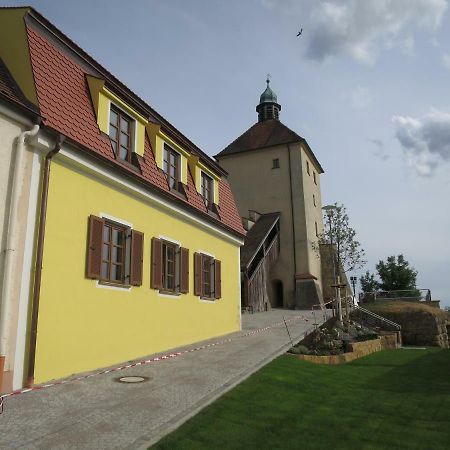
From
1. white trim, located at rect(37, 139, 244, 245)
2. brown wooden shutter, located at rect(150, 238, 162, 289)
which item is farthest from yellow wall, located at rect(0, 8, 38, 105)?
brown wooden shutter, located at rect(150, 238, 162, 289)

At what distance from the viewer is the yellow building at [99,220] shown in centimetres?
862

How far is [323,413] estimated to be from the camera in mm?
6914

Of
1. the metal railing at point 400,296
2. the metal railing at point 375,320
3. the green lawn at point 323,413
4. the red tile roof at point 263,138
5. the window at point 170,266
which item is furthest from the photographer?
the red tile roof at point 263,138

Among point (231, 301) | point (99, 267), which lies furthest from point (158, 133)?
point (231, 301)

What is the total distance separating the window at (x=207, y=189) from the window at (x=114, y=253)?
16.4ft

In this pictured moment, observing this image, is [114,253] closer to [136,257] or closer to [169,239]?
[136,257]

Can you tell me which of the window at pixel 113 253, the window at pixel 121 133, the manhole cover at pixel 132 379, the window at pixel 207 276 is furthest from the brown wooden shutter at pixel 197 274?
the manhole cover at pixel 132 379

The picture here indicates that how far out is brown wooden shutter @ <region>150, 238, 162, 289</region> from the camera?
12047 millimetres

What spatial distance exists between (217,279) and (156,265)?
14.7ft

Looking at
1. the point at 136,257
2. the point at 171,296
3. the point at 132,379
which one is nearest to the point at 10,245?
the point at 132,379

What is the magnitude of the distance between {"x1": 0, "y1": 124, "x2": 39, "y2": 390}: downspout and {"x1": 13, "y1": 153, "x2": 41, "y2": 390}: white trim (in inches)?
8.2

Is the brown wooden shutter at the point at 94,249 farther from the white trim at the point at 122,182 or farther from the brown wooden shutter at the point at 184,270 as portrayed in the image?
the brown wooden shutter at the point at 184,270

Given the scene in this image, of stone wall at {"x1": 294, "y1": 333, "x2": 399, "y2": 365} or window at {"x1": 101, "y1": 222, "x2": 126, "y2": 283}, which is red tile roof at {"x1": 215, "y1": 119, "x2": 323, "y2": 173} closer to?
stone wall at {"x1": 294, "y1": 333, "x2": 399, "y2": 365}

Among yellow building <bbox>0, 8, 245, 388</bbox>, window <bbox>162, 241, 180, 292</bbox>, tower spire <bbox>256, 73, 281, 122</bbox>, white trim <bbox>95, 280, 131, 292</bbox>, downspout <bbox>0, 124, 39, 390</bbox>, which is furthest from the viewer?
tower spire <bbox>256, 73, 281, 122</bbox>
